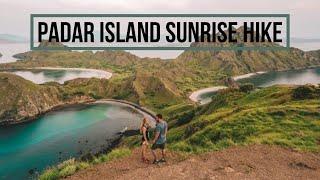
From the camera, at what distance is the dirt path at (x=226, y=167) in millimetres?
25812

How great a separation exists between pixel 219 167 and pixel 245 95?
76449 mm

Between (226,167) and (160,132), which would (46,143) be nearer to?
(160,132)

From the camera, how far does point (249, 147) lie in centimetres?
3156

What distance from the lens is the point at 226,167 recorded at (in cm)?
2709

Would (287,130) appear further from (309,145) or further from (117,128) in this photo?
(117,128)

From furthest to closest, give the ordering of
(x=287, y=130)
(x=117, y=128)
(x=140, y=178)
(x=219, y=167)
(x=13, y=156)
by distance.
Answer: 1. (x=117, y=128)
2. (x=13, y=156)
3. (x=287, y=130)
4. (x=219, y=167)
5. (x=140, y=178)

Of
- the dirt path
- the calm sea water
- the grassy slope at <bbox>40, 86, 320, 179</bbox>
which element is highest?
the grassy slope at <bbox>40, 86, 320, 179</bbox>

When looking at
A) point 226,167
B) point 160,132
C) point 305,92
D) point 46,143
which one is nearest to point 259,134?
point 226,167

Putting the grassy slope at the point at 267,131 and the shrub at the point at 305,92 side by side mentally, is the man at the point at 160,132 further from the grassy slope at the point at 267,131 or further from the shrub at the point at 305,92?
the shrub at the point at 305,92

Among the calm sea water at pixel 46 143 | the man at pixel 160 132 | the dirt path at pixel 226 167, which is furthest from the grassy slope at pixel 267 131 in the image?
the calm sea water at pixel 46 143

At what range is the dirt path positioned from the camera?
2581cm

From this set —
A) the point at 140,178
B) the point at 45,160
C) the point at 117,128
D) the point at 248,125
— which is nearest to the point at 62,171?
the point at 140,178

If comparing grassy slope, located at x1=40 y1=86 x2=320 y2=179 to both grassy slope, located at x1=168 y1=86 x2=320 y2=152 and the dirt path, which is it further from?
the dirt path

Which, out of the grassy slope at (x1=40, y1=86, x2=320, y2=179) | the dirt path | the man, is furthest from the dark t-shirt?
the grassy slope at (x1=40, y1=86, x2=320, y2=179)
